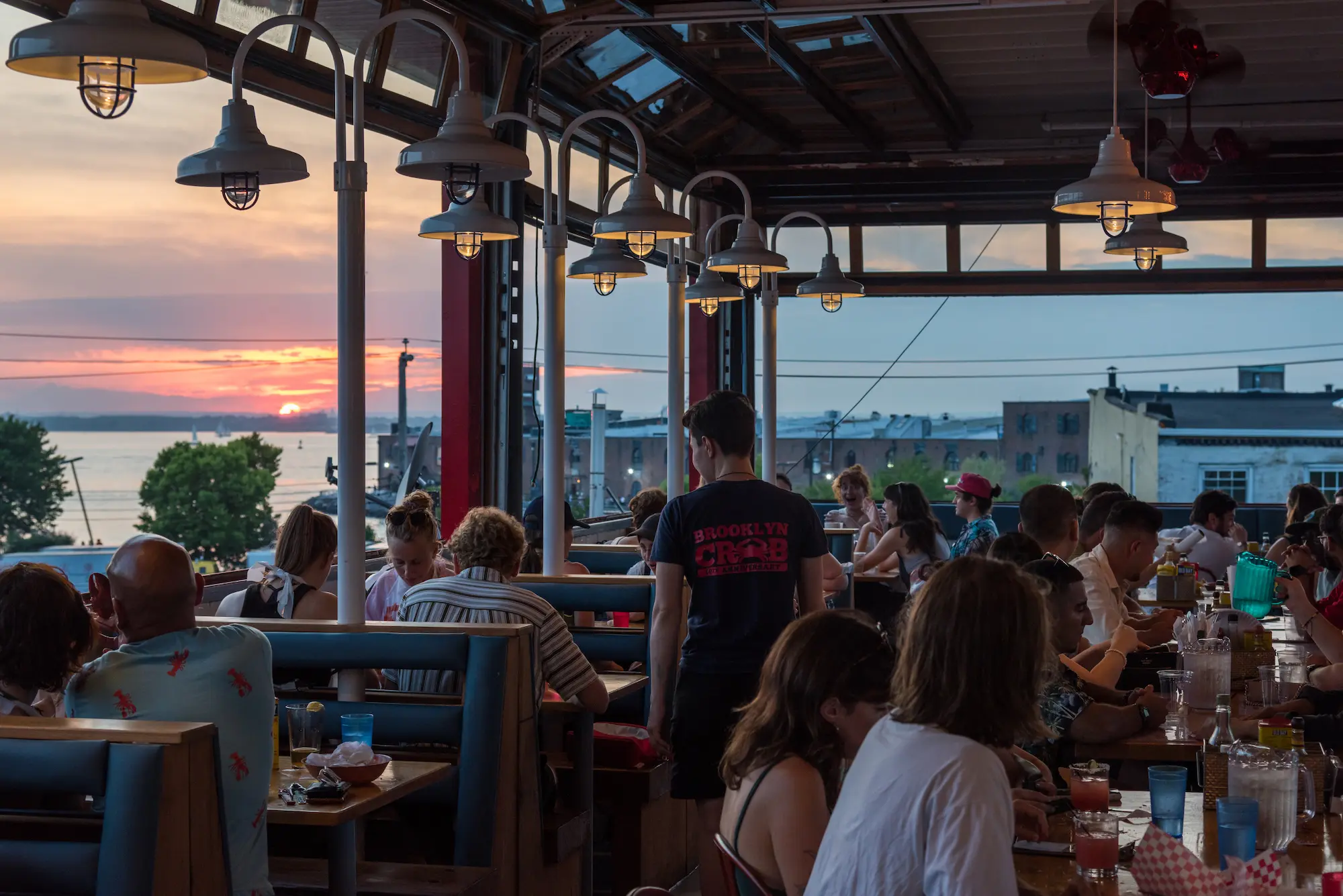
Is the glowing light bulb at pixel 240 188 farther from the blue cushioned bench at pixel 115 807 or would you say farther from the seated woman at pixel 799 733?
the seated woman at pixel 799 733

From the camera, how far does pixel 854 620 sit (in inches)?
104

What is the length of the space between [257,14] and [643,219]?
1793mm

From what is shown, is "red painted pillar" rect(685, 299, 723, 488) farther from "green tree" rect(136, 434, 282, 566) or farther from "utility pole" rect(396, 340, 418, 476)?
"green tree" rect(136, 434, 282, 566)

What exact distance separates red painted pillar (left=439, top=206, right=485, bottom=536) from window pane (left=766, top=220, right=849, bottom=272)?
599 centimetres

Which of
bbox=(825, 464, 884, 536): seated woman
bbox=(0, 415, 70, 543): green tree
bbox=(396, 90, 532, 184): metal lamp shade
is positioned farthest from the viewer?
bbox=(825, 464, 884, 536): seated woman

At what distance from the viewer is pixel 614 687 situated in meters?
4.87

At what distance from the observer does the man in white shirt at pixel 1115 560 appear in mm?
5273

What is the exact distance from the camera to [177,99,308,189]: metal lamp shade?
3.55 meters

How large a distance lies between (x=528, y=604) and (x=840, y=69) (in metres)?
6.59

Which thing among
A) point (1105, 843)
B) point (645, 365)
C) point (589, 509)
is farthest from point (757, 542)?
point (645, 365)

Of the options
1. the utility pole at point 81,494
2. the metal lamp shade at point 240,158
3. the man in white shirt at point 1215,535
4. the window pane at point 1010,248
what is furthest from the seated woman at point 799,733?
the window pane at point 1010,248

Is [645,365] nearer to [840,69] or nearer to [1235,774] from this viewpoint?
[840,69]

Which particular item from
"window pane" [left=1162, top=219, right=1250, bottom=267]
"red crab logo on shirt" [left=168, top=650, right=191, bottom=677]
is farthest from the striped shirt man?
"window pane" [left=1162, top=219, right=1250, bottom=267]

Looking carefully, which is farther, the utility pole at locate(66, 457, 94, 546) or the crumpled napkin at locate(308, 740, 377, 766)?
the utility pole at locate(66, 457, 94, 546)
